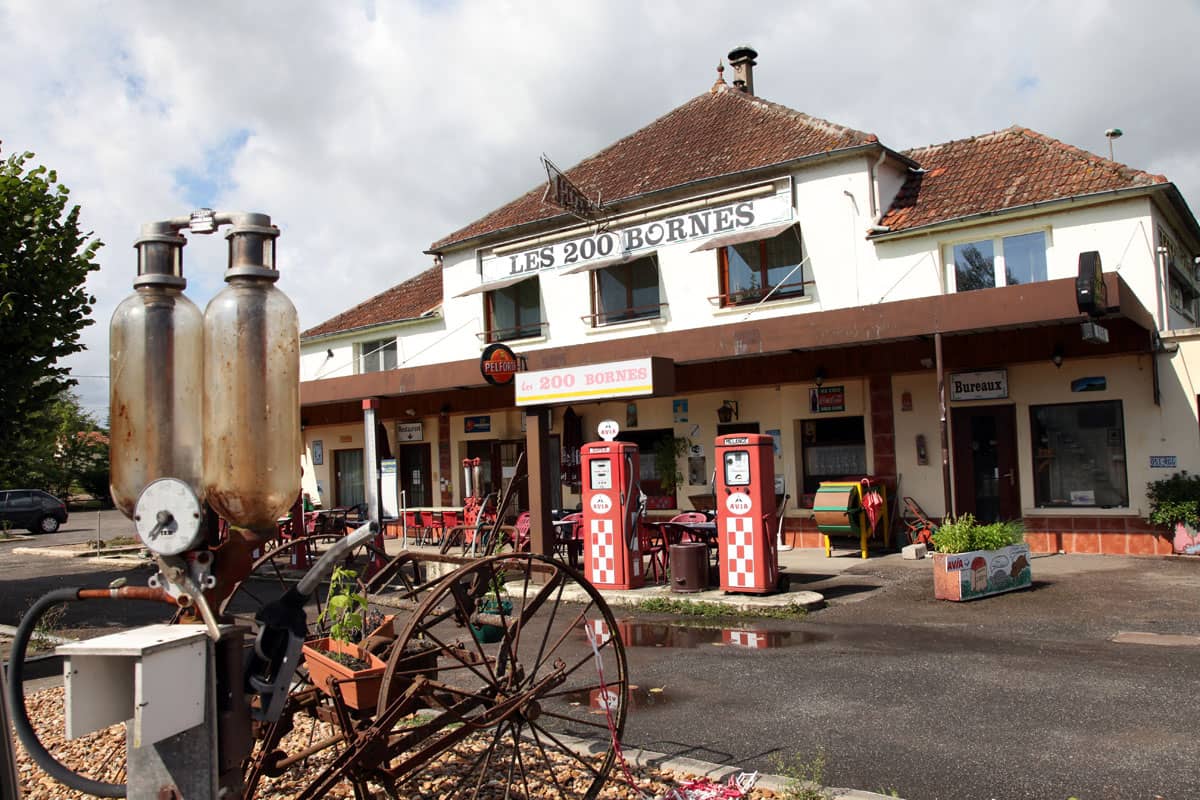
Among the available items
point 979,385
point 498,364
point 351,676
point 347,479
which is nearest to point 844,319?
point 979,385

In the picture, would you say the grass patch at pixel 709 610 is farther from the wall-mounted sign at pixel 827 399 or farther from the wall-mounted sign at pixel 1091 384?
the wall-mounted sign at pixel 1091 384

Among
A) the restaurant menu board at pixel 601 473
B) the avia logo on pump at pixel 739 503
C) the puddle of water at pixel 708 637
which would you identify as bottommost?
the puddle of water at pixel 708 637

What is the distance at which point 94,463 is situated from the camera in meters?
45.9

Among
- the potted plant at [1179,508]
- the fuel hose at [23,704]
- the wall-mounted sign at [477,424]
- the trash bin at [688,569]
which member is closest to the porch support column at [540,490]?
the trash bin at [688,569]

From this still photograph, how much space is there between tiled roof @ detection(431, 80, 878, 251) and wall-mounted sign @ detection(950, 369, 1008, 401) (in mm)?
4494

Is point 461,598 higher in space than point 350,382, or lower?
lower

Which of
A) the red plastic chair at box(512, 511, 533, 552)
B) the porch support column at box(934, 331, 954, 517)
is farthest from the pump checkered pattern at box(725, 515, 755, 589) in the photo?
the red plastic chair at box(512, 511, 533, 552)

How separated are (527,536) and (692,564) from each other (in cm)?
356

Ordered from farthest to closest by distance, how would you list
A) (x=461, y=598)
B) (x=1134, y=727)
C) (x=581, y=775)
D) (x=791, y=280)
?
(x=791, y=280) → (x=1134, y=727) → (x=581, y=775) → (x=461, y=598)

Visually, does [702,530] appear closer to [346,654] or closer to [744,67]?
[346,654]

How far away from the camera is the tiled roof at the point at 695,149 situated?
1767 centimetres

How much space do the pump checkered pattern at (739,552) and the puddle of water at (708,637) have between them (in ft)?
4.44

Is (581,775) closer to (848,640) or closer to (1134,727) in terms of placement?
(1134,727)

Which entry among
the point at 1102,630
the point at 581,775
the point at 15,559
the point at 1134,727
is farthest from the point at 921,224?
the point at 15,559
